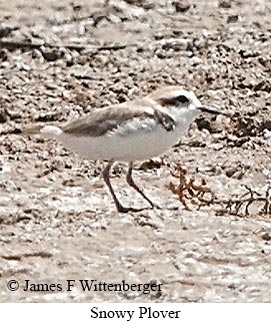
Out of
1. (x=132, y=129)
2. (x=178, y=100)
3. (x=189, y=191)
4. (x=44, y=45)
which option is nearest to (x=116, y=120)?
(x=132, y=129)

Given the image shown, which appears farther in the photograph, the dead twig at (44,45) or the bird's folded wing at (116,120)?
the dead twig at (44,45)

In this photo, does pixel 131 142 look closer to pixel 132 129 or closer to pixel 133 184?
pixel 132 129

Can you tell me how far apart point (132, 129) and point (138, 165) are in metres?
0.95

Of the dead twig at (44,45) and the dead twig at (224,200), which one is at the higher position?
the dead twig at (44,45)

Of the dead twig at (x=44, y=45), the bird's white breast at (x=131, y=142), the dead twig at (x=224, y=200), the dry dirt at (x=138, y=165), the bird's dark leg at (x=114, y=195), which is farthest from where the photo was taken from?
the dead twig at (x=44, y=45)

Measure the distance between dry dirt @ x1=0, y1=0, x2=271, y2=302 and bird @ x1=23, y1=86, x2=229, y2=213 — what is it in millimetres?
304

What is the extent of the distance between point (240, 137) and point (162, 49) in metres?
1.08

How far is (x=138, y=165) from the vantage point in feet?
24.1

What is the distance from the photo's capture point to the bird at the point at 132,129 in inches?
253

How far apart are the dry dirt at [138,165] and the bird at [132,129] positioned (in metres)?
0.30

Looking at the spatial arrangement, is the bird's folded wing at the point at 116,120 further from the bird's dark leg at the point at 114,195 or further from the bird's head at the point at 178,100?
the bird's dark leg at the point at 114,195

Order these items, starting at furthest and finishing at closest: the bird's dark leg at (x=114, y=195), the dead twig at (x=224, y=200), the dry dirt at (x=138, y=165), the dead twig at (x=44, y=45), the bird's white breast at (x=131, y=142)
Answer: the dead twig at (x=44, y=45)
the dead twig at (x=224, y=200)
the bird's dark leg at (x=114, y=195)
the bird's white breast at (x=131, y=142)
the dry dirt at (x=138, y=165)

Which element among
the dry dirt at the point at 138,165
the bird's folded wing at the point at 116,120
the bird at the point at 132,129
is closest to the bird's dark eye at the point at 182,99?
the bird at the point at 132,129
